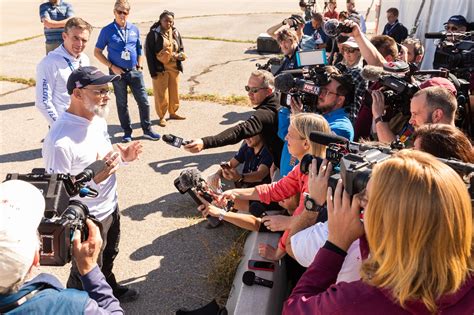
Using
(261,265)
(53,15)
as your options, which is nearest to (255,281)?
(261,265)

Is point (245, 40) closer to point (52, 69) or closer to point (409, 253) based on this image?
point (52, 69)

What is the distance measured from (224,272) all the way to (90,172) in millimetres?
1706

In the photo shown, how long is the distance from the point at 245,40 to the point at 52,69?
11.1 m

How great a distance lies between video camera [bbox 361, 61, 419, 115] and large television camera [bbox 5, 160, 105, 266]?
8.70 ft

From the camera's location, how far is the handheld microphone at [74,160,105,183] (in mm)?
2631

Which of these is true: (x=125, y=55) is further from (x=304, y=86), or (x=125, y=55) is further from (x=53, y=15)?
(x=304, y=86)

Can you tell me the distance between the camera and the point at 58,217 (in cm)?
207

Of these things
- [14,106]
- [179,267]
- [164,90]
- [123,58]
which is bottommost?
[179,267]

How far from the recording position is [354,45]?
5379 millimetres

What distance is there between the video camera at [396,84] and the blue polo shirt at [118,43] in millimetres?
3999

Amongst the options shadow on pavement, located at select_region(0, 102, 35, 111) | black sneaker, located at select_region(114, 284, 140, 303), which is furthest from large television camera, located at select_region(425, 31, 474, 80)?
shadow on pavement, located at select_region(0, 102, 35, 111)

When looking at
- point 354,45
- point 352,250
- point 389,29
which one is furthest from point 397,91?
point 389,29

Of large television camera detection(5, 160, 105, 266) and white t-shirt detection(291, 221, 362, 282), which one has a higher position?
large television camera detection(5, 160, 105, 266)

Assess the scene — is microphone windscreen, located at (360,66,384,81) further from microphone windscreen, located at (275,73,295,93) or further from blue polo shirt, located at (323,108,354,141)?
microphone windscreen, located at (275,73,295,93)
